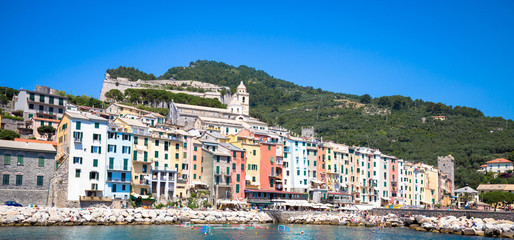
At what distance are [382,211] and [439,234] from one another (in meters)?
14.1

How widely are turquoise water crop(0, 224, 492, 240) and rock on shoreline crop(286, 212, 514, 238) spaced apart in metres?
2.08

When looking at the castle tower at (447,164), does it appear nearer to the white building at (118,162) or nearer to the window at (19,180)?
the white building at (118,162)

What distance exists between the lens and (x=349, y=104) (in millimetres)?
167750

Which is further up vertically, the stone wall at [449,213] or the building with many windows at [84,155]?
the building with many windows at [84,155]

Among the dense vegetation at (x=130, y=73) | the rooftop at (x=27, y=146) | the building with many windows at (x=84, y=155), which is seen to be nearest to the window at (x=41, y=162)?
the rooftop at (x=27, y=146)

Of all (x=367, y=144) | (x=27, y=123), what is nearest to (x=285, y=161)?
(x=27, y=123)

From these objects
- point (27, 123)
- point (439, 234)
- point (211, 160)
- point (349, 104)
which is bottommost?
point (439, 234)

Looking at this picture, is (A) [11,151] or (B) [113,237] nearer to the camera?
(B) [113,237]

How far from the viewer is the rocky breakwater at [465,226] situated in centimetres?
5444

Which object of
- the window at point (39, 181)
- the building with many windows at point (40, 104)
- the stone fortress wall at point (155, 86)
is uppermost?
the stone fortress wall at point (155, 86)

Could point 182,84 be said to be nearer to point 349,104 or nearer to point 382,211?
point 349,104

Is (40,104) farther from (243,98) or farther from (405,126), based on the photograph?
(405,126)

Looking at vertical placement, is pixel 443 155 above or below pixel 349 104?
below

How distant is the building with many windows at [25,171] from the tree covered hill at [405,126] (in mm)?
70091
